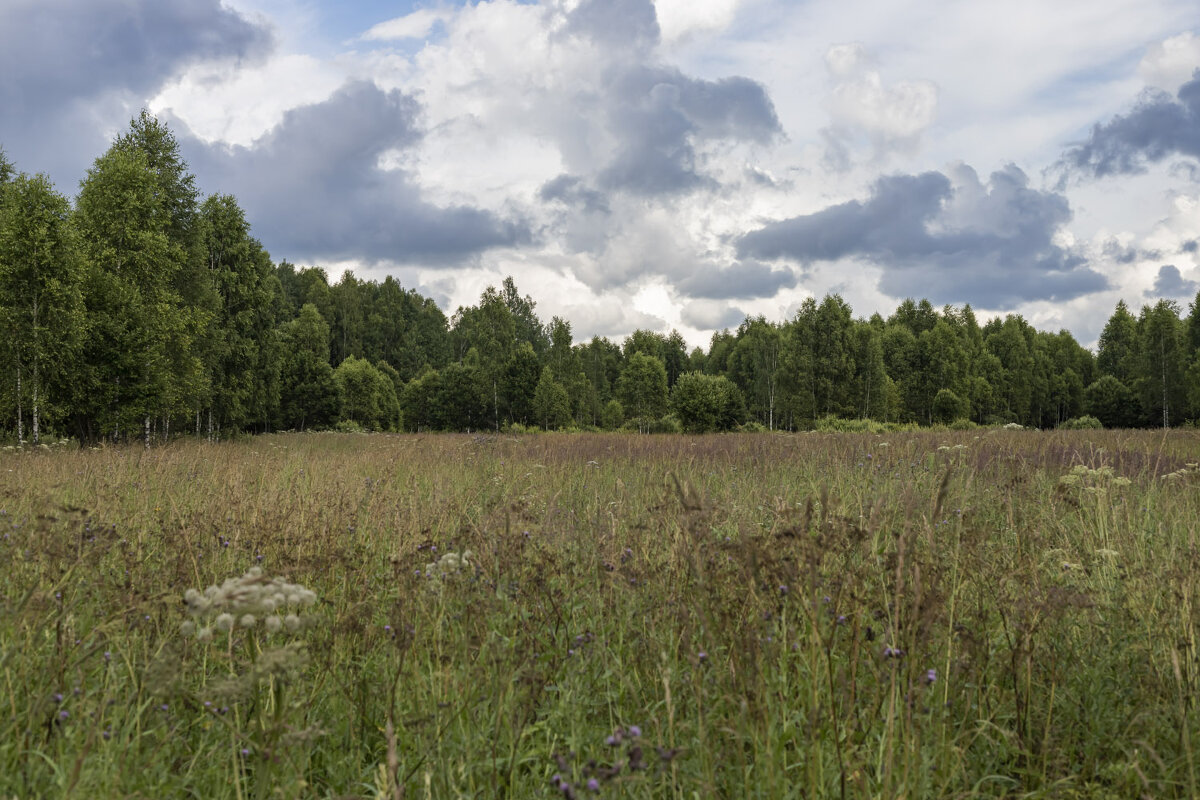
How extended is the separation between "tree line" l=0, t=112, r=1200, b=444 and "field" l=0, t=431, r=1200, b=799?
1857 centimetres

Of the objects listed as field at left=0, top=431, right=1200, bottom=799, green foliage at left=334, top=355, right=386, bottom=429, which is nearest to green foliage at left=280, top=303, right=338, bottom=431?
green foliage at left=334, top=355, right=386, bottom=429

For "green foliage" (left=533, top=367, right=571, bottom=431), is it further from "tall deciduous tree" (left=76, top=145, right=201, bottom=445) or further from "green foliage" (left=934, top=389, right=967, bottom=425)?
"tall deciduous tree" (left=76, top=145, right=201, bottom=445)

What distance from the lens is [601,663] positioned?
2994mm

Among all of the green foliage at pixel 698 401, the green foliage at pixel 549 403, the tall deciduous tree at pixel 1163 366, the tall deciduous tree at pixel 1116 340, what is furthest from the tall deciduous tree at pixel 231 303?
the tall deciduous tree at pixel 1116 340

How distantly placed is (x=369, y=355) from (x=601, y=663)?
74.7m

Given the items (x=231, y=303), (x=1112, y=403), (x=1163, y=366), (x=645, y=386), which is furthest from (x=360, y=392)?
(x=1112, y=403)

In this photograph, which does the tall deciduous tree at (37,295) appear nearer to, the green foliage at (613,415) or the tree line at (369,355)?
the tree line at (369,355)

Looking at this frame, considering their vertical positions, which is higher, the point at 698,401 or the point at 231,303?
the point at 231,303

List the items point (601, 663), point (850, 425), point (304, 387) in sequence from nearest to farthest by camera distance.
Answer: point (601, 663), point (850, 425), point (304, 387)

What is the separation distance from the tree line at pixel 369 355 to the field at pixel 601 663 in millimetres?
18568

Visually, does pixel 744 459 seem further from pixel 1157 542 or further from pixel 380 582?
pixel 380 582

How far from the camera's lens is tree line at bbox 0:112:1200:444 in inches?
742

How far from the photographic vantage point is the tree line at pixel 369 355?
18.8 meters

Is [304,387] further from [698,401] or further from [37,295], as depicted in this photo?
[37,295]
